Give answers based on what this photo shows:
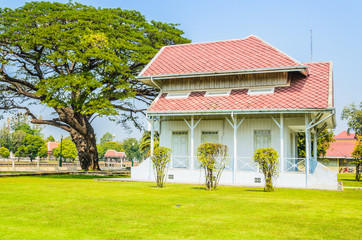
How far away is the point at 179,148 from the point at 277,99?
253 inches

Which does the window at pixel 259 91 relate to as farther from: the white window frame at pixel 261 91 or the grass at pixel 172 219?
the grass at pixel 172 219

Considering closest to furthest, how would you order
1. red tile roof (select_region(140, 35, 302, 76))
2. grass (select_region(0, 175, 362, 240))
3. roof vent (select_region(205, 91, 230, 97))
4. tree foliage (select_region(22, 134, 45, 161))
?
grass (select_region(0, 175, 362, 240))
red tile roof (select_region(140, 35, 302, 76))
roof vent (select_region(205, 91, 230, 97))
tree foliage (select_region(22, 134, 45, 161))

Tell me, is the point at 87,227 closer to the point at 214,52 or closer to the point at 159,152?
the point at 159,152

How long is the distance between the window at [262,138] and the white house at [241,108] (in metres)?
0.05

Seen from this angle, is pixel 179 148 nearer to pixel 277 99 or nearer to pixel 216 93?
pixel 216 93

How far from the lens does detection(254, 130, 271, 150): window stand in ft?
69.2

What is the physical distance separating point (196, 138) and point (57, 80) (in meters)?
10.7

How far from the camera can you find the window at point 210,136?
870 inches

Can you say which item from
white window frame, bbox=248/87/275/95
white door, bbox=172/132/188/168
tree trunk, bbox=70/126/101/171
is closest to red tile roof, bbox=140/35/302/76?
white window frame, bbox=248/87/275/95

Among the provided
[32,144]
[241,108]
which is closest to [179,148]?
[241,108]

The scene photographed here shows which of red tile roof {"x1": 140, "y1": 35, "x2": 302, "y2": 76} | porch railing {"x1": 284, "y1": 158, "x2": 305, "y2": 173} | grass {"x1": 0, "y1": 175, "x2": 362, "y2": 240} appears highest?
red tile roof {"x1": 140, "y1": 35, "x2": 302, "y2": 76}

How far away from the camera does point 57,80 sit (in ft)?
87.5

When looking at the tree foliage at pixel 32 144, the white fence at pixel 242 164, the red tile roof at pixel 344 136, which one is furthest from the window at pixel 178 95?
the tree foliage at pixel 32 144

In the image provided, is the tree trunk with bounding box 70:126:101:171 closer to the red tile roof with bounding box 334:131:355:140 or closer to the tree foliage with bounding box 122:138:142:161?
the red tile roof with bounding box 334:131:355:140
